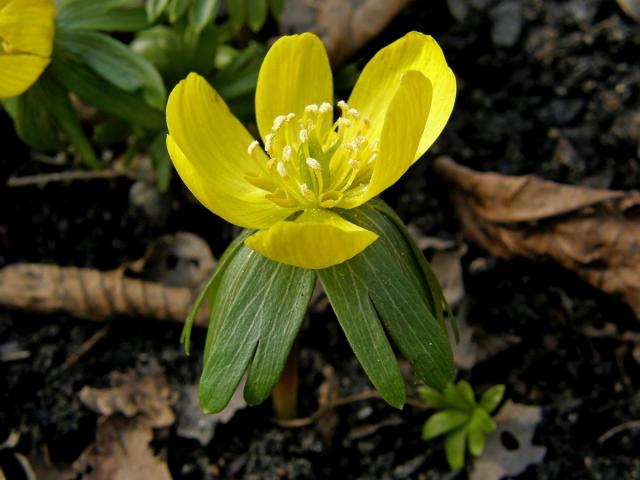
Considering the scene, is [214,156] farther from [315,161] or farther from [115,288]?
[115,288]

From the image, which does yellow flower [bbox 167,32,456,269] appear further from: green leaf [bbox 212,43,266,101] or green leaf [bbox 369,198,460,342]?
green leaf [bbox 212,43,266,101]

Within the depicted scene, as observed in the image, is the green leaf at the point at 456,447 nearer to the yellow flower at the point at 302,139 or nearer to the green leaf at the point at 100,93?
the yellow flower at the point at 302,139

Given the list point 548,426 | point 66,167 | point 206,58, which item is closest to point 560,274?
point 548,426

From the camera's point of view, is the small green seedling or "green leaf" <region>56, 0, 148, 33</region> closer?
the small green seedling

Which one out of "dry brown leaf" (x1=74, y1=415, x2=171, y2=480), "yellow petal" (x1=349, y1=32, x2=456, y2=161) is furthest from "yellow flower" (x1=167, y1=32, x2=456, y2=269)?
"dry brown leaf" (x1=74, y1=415, x2=171, y2=480)

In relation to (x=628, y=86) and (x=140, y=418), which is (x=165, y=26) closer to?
(x=140, y=418)

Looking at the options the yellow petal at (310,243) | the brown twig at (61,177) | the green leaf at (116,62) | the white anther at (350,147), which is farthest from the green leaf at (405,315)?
the brown twig at (61,177)

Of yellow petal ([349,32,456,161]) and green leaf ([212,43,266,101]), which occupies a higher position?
yellow petal ([349,32,456,161])
